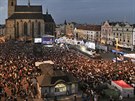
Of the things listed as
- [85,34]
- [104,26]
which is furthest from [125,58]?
[85,34]

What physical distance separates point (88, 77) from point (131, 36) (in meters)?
50.3

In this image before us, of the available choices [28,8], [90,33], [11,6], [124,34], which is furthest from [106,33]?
[11,6]

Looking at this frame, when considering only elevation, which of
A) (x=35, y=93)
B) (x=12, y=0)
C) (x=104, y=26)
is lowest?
(x=35, y=93)

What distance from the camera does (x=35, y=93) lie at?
94.8ft

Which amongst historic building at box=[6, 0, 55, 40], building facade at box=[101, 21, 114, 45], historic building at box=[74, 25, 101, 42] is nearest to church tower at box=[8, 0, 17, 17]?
historic building at box=[6, 0, 55, 40]

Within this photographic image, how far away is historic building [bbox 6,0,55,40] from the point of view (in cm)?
11681

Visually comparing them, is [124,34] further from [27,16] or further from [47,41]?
[27,16]

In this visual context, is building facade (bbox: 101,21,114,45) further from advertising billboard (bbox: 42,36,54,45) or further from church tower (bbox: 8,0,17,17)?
church tower (bbox: 8,0,17,17)

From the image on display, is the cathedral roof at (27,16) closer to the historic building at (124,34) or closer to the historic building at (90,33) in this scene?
the historic building at (90,33)

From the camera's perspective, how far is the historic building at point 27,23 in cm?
11681

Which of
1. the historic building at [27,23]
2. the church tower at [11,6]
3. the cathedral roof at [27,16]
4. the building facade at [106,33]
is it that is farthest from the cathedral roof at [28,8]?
the building facade at [106,33]

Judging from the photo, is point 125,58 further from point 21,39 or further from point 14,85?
point 21,39

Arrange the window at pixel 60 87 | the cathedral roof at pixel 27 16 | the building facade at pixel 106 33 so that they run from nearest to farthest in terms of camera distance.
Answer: the window at pixel 60 87 → the building facade at pixel 106 33 → the cathedral roof at pixel 27 16

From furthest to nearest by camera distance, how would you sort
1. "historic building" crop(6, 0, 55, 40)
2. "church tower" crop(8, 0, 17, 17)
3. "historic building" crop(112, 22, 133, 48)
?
"church tower" crop(8, 0, 17, 17) < "historic building" crop(6, 0, 55, 40) < "historic building" crop(112, 22, 133, 48)
